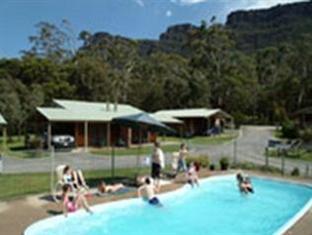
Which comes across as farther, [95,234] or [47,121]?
[47,121]

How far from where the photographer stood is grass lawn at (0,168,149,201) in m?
16.2

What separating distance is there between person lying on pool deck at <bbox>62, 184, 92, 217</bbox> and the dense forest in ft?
126

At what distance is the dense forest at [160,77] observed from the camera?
61425 mm

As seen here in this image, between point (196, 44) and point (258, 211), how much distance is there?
74330 millimetres

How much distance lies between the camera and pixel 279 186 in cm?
2095

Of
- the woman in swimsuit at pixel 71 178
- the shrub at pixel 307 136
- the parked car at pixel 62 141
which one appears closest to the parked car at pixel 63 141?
the parked car at pixel 62 141

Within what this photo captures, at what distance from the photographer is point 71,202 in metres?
13.3

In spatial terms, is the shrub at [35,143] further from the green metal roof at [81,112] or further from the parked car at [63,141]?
the green metal roof at [81,112]

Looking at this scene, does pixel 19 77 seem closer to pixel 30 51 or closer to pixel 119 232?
pixel 30 51

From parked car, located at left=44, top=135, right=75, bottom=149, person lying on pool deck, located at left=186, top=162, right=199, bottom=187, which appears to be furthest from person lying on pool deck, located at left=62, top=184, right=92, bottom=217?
parked car, located at left=44, top=135, right=75, bottom=149

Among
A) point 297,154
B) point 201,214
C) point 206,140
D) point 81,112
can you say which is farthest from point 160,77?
point 201,214

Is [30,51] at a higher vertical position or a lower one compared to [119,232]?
higher

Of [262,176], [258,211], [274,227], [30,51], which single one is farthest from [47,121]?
[30,51]

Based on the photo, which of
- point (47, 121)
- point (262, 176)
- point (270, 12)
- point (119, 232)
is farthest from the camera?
point (270, 12)
